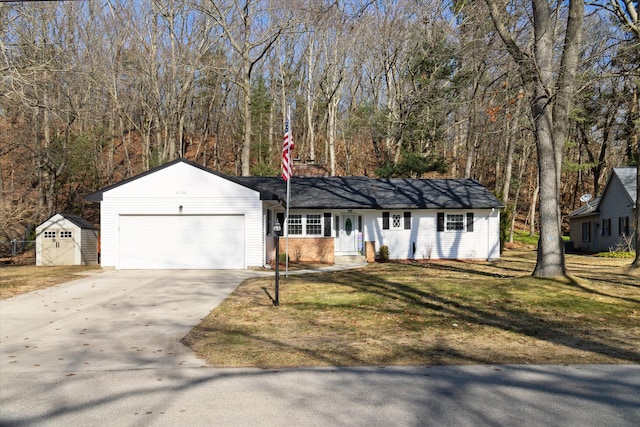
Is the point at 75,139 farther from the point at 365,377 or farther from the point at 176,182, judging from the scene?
the point at 365,377

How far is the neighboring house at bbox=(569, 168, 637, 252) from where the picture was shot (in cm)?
3077

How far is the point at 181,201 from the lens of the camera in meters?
20.9

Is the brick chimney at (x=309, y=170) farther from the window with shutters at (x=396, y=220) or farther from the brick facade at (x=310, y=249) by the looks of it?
the brick facade at (x=310, y=249)

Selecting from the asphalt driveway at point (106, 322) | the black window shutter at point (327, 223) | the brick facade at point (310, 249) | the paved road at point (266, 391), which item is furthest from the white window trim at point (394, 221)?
the paved road at point (266, 391)

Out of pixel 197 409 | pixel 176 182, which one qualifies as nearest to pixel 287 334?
pixel 197 409

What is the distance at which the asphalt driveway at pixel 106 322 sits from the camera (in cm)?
784

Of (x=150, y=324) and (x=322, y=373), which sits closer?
(x=322, y=373)

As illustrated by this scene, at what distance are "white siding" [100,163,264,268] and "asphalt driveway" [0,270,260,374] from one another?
123 inches

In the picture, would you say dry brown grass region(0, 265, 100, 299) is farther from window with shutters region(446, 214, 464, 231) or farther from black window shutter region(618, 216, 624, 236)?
black window shutter region(618, 216, 624, 236)

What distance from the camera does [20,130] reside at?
1262 inches

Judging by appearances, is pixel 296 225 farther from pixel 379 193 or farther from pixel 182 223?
pixel 182 223

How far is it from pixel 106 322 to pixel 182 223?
34.3 ft

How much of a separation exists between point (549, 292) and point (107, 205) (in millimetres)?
15707

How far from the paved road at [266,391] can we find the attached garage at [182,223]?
1140 cm
